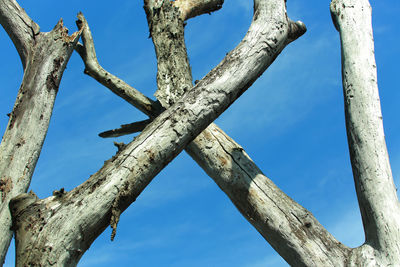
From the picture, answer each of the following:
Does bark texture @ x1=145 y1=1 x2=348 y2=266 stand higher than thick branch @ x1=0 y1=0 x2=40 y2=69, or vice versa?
thick branch @ x1=0 y1=0 x2=40 y2=69

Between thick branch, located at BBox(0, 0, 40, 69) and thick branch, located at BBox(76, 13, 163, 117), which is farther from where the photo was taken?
thick branch, located at BBox(76, 13, 163, 117)

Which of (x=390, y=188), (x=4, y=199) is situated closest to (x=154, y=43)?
(x=4, y=199)

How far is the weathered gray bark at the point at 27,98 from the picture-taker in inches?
167

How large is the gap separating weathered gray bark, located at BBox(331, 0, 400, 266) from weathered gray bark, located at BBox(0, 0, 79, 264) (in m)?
3.06

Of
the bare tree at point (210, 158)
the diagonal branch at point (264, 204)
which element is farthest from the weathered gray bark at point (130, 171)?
the diagonal branch at point (264, 204)

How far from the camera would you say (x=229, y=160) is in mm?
5152

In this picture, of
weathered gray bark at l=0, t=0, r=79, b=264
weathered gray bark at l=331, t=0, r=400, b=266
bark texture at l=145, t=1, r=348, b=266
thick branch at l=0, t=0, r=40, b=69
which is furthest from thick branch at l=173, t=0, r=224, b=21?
weathered gray bark at l=331, t=0, r=400, b=266

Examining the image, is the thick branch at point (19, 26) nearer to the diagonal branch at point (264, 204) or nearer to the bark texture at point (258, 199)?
the bark texture at point (258, 199)

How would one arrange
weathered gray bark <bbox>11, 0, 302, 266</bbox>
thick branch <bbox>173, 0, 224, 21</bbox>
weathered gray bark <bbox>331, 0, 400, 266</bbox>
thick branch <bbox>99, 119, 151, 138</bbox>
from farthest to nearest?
thick branch <bbox>173, 0, 224, 21</bbox>, thick branch <bbox>99, 119, 151, 138</bbox>, weathered gray bark <bbox>331, 0, 400, 266</bbox>, weathered gray bark <bbox>11, 0, 302, 266</bbox>

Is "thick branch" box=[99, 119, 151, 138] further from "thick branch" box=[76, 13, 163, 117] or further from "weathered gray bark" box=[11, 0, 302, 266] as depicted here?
"weathered gray bark" box=[11, 0, 302, 266]

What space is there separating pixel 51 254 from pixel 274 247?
95.5 inches

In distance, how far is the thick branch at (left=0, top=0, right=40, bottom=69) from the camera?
196 inches

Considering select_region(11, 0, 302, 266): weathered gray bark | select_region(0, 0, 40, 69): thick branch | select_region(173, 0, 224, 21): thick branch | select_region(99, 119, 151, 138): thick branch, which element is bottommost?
select_region(11, 0, 302, 266): weathered gray bark

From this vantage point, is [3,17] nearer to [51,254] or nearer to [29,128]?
[29,128]
